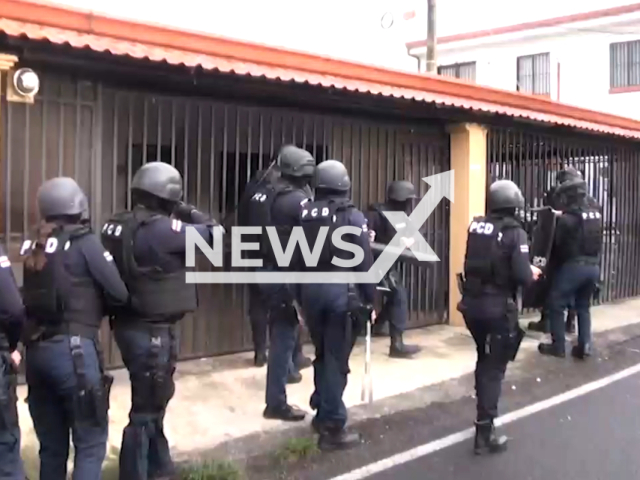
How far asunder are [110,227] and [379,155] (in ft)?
15.6

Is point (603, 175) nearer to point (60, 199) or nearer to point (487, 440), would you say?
point (487, 440)

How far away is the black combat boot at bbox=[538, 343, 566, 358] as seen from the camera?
750cm

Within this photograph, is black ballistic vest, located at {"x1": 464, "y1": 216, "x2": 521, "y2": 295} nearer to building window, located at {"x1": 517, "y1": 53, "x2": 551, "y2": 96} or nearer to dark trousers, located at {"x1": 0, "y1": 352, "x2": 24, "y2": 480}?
dark trousers, located at {"x1": 0, "y1": 352, "x2": 24, "y2": 480}

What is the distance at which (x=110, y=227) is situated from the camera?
12.8ft

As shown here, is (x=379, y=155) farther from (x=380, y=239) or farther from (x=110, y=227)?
(x=110, y=227)

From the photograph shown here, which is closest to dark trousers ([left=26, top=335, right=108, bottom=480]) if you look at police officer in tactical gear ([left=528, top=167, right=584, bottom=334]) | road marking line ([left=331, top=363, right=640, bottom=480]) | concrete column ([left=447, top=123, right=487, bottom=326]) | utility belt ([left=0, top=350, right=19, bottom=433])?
utility belt ([left=0, top=350, right=19, bottom=433])

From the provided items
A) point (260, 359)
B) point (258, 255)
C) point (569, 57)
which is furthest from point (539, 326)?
point (569, 57)

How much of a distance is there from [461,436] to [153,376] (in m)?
2.45

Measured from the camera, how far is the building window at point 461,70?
24.1 m

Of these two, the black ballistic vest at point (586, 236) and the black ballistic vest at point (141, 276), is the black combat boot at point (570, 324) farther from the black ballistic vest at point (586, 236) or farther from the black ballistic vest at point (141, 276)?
the black ballistic vest at point (141, 276)

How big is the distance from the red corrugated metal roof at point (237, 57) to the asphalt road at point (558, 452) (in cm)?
335

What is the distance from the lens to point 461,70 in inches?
967

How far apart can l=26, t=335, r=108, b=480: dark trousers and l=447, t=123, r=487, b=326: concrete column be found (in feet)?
19.5

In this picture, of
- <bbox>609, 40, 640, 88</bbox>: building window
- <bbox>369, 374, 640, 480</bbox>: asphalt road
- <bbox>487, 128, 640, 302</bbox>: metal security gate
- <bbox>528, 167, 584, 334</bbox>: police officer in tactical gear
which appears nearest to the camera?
<bbox>369, 374, 640, 480</bbox>: asphalt road
